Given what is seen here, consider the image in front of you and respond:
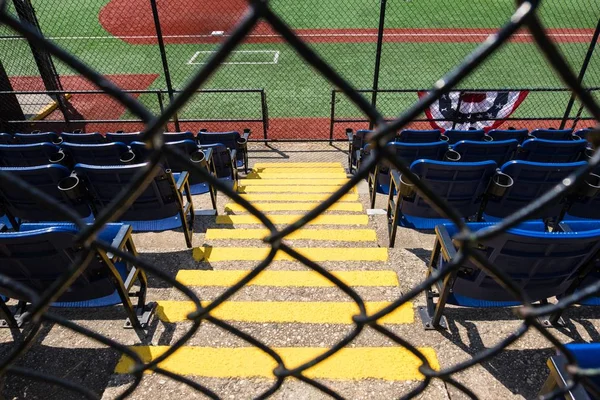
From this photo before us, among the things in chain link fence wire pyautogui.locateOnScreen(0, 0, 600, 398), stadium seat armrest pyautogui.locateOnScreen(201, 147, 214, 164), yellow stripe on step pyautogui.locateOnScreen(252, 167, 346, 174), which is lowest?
yellow stripe on step pyautogui.locateOnScreen(252, 167, 346, 174)

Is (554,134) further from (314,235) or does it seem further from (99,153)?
(99,153)

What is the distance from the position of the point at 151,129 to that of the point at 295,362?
245 cm

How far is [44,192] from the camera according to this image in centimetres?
399

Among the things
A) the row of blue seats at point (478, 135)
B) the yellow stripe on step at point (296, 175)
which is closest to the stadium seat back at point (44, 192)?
the row of blue seats at point (478, 135)

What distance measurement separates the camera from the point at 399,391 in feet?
8.51

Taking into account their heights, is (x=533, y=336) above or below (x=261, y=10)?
below

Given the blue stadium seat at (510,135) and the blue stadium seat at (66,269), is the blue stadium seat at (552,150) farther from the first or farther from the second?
the blue stadium seat at (66,269)

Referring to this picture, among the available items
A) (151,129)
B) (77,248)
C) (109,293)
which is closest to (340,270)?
(109,293)

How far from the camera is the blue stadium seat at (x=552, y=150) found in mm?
4852

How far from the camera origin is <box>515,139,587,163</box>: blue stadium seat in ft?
15.9

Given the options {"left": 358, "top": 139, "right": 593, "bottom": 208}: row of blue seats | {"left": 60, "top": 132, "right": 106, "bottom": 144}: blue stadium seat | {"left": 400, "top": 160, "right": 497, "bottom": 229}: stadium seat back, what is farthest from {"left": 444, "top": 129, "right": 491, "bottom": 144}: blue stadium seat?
{"left": 60, "top": 132, "right": 106, "bottom": 144}: blue stadium seat

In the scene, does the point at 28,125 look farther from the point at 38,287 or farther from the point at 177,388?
the point at 177,388

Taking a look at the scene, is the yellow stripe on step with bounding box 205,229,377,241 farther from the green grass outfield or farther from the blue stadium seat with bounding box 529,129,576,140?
the green grass outfield

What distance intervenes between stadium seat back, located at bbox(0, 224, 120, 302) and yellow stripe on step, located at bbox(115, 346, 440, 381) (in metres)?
0.57
